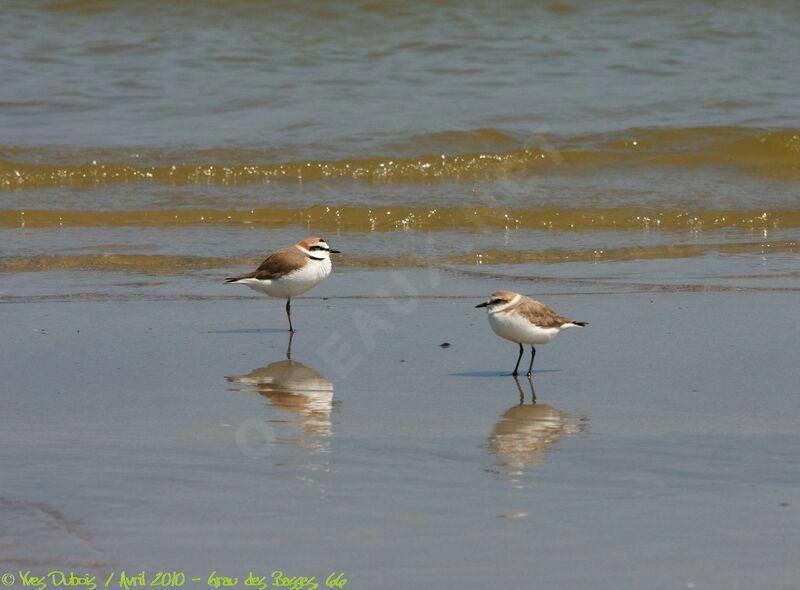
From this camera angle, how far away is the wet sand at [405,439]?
459 cm

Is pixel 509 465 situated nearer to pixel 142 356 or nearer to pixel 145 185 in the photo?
pixel 142 356

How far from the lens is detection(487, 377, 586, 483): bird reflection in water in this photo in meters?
5.68

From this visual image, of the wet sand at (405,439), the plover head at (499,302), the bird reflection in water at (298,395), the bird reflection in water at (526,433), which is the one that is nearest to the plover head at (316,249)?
the wet sand at (405,439)

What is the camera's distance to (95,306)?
9359 millimetres

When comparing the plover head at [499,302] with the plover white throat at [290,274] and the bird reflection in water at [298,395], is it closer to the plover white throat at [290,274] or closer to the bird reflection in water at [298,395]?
the bird reflection in water at [298,395]

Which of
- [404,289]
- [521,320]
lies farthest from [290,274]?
[521,320]

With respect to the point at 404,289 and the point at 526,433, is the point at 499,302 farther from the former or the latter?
Answer: the point at 404,289

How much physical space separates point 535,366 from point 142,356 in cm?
242

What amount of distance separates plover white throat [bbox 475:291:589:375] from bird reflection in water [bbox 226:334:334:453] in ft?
3.40

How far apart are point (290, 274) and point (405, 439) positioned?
3.18 m

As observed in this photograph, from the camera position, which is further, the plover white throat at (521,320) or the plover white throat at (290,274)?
the plover white throat at (290,274)

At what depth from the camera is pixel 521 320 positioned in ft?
24.1

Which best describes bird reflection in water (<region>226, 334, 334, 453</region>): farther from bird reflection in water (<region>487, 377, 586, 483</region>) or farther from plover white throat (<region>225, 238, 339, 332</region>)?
plover white throat (<region>225, 238, 339, 332</region>)

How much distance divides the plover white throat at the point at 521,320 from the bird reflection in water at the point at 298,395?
1036mm
